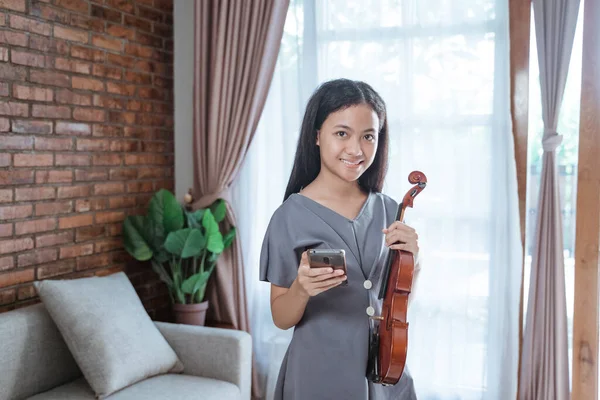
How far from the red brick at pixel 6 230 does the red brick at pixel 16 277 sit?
16cm

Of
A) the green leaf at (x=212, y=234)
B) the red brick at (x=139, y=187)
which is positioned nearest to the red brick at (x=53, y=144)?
the red brick at (x=139, y=187)

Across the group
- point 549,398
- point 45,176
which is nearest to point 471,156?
point 549,398

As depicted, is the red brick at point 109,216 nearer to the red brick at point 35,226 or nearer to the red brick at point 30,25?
the red brick at point 35,226

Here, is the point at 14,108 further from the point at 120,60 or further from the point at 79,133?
the point at 120,60

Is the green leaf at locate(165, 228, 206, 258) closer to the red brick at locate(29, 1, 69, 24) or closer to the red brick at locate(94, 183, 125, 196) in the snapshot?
the red brick at locate(94, 183, 125, 196)

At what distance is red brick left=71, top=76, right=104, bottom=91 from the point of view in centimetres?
276

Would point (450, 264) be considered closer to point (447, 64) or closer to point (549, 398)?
point (549, 398)

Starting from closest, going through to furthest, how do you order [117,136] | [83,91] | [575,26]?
1. [575,26]
2. [83,91]
3. [117,136]

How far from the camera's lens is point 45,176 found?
2.63 meters

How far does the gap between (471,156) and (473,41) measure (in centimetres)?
52

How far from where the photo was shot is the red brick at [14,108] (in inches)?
95.0

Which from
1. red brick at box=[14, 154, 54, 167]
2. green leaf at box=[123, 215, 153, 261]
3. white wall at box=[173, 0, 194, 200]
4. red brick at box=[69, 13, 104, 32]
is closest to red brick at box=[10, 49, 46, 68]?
red brick at box=[69, 13, 104, 32]

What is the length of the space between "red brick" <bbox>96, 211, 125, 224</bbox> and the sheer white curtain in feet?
3.92

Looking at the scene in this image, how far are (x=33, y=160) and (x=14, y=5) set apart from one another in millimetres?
612
